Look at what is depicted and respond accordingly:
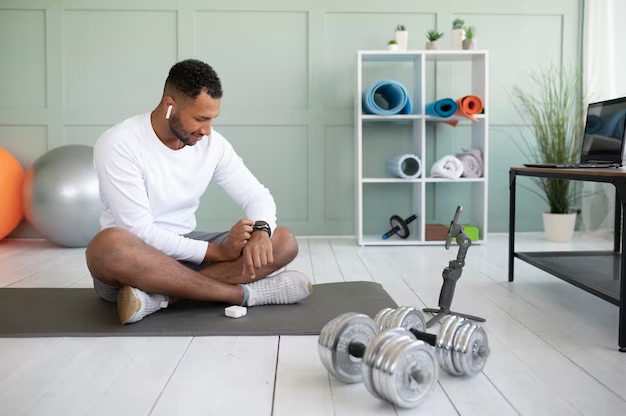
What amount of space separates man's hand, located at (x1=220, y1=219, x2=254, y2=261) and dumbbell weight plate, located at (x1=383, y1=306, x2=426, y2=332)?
0.70 m

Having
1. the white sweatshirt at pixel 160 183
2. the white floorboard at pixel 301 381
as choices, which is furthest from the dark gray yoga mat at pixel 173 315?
the white sweatshirt at pixel 160 183

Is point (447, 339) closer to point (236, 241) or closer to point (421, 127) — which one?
point (236, 241)

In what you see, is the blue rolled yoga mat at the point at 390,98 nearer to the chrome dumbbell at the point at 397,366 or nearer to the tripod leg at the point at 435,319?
the tripod leg at the point at 435,319

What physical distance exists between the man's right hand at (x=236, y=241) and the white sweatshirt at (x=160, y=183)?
3.0 inches

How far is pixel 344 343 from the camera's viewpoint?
1582 millimetres

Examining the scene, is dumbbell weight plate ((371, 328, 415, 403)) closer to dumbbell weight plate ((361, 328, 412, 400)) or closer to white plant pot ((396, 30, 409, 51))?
dumbbell weight plate ((361, 328, 412, 400))

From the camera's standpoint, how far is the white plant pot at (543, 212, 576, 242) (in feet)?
14.4

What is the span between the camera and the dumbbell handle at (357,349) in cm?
155

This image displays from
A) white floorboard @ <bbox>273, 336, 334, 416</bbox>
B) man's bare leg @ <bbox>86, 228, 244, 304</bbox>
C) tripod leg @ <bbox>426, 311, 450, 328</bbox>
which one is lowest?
white floorboard @ <bbox>273, 336, 334, 416</bbox>

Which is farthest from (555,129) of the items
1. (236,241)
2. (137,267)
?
(137,267)

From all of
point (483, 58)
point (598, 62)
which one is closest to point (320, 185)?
point (483, 58)

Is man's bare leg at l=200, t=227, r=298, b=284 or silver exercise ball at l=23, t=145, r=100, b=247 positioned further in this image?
silver exercise ball at l=23, t=145, r=100, b=247

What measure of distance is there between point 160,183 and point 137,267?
331mm

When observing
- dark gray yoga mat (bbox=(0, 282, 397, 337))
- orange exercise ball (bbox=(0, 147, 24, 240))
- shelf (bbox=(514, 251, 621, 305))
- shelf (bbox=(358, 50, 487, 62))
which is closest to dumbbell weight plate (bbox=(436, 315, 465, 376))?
dark gray yoga mat (bbox=(0, 282, 397, 337))
